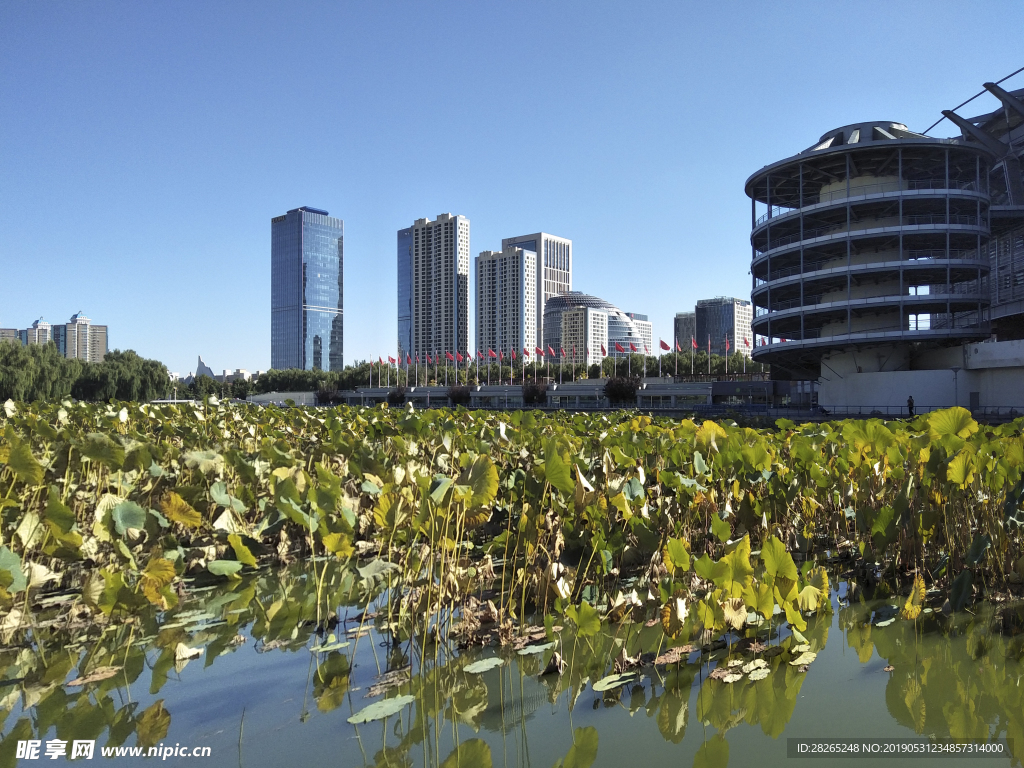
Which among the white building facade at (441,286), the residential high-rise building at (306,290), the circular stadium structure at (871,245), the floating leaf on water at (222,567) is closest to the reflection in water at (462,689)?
the floating leaf on water at (222,567)

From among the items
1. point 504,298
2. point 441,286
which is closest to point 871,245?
point 504,298

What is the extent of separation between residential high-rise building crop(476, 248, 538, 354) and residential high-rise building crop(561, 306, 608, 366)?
40.4 ft

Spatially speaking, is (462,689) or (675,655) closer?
(462,689)

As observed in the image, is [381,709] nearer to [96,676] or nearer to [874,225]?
[96,676]

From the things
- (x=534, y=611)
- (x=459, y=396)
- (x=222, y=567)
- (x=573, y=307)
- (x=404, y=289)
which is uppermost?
(x=404, y=289)

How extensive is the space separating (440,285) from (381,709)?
15956 cm

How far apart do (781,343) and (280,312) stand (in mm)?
165623

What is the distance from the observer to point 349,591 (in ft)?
18.5

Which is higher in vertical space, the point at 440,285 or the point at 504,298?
the point at 440,285

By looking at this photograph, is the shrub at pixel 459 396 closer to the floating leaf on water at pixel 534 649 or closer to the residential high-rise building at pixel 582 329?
the floating leaf on water at pixel 534 649

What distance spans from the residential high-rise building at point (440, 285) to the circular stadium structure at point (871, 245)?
112m

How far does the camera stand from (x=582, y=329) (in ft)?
555

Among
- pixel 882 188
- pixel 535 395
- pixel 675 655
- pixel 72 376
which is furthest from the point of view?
pixel 535 395

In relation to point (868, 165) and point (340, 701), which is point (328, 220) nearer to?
point (868, 165)
